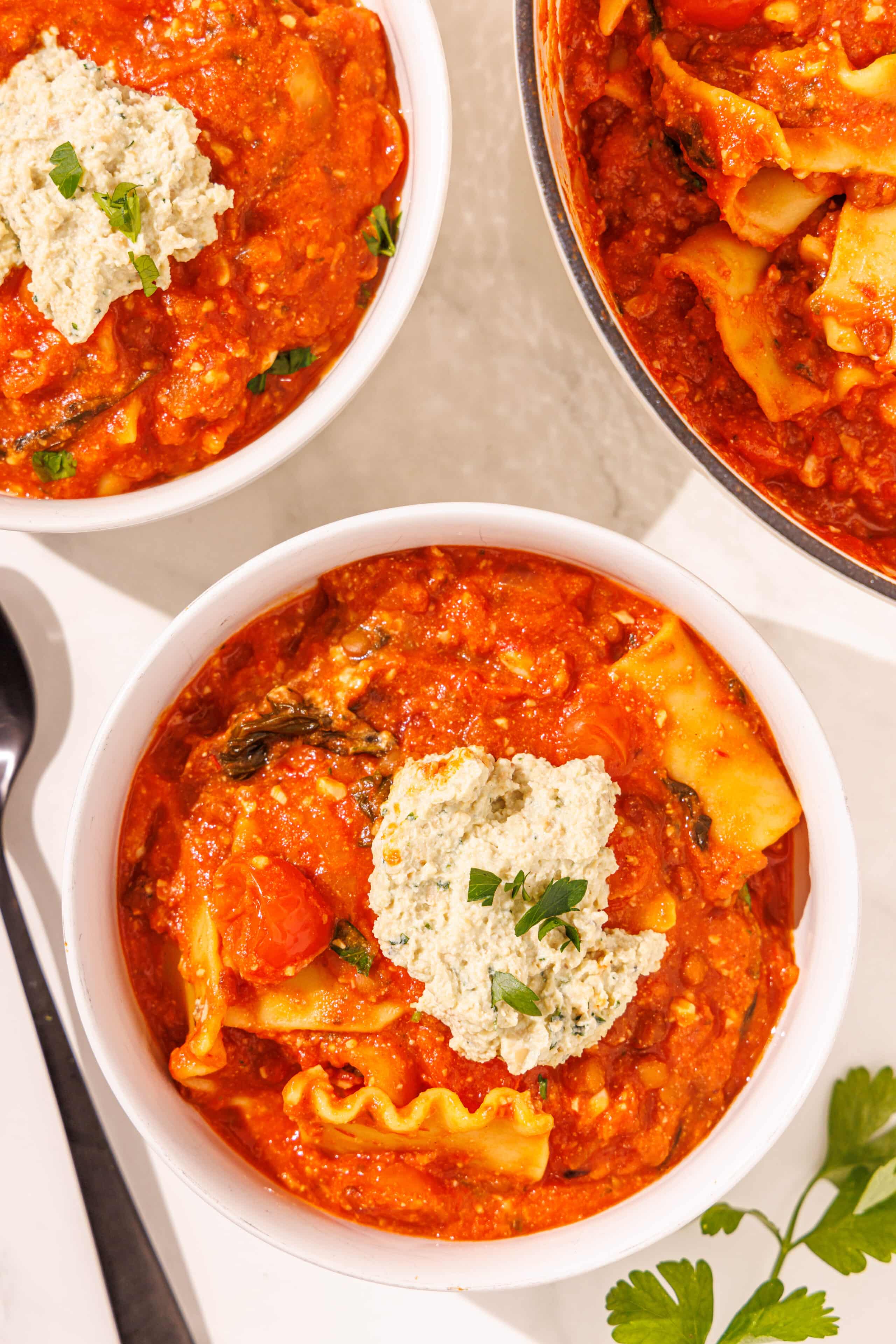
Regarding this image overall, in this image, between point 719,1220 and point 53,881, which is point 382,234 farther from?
point 719,1220

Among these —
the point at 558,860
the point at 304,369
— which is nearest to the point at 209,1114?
the point at 558,860

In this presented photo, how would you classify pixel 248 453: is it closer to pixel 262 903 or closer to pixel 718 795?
pixel 262 903

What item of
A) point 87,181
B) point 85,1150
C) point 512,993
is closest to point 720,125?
point 87,181

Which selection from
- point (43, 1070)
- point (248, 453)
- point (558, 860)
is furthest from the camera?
point (43, 1070)

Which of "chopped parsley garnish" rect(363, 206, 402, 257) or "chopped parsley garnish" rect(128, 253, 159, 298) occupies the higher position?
"chopped parsley garnish" rect(363, 206, 402, 257)

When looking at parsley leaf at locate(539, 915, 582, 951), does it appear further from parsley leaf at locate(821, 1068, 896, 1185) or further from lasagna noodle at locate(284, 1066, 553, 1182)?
parsley leaf at locate(821, 1068, 896, 1185)

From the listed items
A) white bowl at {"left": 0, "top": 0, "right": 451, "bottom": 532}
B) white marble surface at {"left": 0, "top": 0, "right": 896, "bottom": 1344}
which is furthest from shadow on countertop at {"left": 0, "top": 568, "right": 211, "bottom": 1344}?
white bowl at {"left": 0, "top": 0, "right": 451, "bottom": 532}

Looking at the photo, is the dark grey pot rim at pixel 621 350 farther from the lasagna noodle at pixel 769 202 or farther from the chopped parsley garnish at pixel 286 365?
the chopped parsley garnish at pixel 286 365

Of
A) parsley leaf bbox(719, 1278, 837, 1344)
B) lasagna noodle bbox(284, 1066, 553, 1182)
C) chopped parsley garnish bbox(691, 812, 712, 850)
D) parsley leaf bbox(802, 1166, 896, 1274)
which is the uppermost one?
chopped parsley garnish bbox(691, 812, 712, 850)
